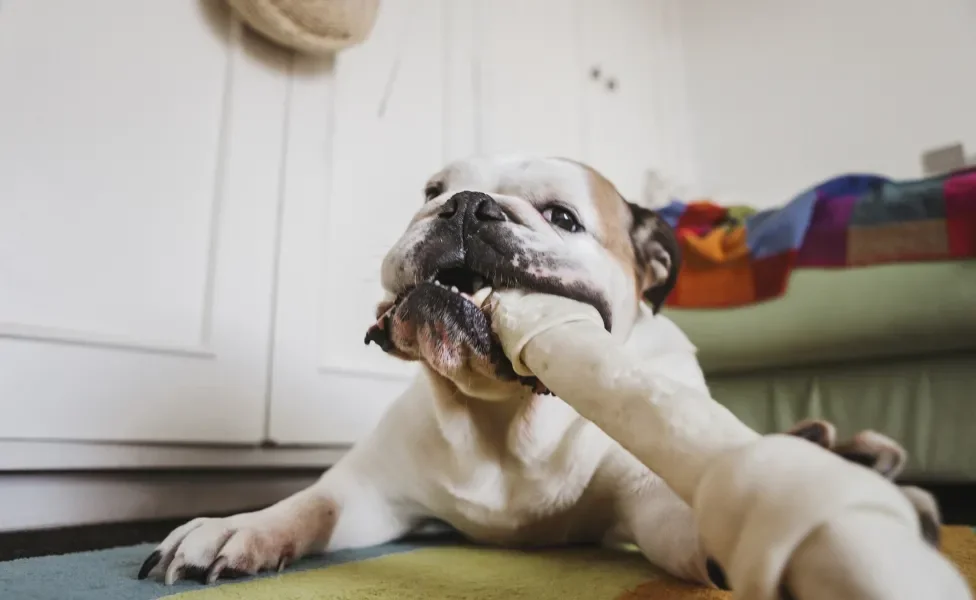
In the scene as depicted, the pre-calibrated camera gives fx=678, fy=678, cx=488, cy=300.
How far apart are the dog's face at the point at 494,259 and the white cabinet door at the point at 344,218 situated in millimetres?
817

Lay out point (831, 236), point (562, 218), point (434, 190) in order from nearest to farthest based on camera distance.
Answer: point (562, 218), point (434, 190), point (831, 236)

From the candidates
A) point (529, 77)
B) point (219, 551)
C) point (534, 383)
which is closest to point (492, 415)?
point (534, 383)

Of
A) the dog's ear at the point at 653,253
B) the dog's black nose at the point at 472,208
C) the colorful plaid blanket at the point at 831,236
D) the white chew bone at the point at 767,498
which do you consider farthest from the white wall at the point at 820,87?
the white chew bone at the point at 767,498

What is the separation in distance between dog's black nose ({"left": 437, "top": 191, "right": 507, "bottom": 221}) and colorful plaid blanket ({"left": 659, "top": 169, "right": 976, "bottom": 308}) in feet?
3.59

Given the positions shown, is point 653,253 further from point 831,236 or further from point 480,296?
point 831,236

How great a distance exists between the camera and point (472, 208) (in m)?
0.80

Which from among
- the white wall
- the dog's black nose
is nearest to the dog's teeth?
the dog's black nose

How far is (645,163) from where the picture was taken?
3.34m

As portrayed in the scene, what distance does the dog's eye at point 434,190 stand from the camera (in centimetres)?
104

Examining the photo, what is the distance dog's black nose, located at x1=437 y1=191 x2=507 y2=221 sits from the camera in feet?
2.61

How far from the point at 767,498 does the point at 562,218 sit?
0.61m

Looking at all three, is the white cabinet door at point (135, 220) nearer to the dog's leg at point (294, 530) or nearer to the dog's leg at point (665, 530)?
the dog's leg at point (294, 530)

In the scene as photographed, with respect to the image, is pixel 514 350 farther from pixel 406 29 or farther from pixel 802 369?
pixel 406 29

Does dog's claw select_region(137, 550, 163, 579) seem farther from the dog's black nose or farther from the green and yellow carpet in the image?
the dog's black nose
